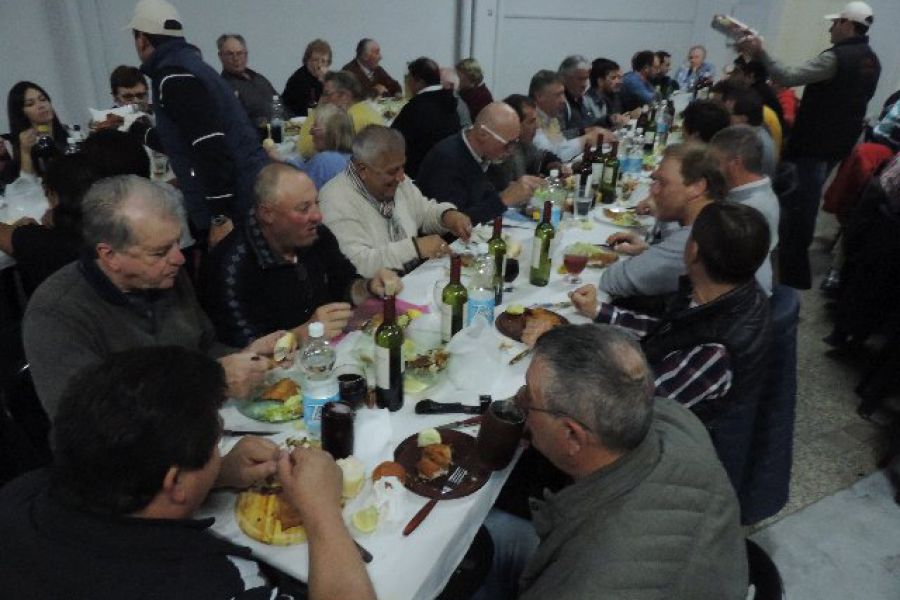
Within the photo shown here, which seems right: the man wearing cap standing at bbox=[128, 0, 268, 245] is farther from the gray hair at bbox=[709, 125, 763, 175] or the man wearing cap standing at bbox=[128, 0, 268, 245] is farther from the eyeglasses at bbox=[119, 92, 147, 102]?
the gray hair at bbox=[709, 125, 763, 175]

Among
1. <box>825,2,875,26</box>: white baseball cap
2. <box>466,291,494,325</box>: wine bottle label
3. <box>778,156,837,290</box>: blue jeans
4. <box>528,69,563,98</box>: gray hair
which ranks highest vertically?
<box>825,2,875,26</box>: white baseball cap

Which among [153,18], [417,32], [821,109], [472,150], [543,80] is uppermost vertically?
[153,18]

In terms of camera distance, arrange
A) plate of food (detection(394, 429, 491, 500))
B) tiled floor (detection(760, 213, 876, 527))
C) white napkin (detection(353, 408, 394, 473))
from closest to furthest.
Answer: plate of food (detection(394, 429, 491, 500)), white napkin (detection(353, 408, 394, 473)), tiled floor (detection(760, 213, 876, 527))

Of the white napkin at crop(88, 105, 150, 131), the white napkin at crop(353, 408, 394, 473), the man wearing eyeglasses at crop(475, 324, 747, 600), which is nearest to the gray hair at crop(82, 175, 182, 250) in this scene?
the white napkin at crop(353, 408, 394, 473)

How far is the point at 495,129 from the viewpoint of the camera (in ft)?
11.4

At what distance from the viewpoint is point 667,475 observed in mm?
1185

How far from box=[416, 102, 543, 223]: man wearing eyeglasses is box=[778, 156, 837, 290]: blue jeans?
2.27 metres

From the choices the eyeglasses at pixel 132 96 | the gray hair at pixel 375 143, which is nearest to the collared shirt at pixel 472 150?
the gray hair at pixel 375 143

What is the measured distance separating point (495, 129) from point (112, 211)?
2.31 metres

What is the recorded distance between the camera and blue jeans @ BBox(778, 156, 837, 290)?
4.64 m

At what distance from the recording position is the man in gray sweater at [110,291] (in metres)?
1.64

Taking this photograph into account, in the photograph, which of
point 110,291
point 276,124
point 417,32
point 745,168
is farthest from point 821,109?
point 110,291

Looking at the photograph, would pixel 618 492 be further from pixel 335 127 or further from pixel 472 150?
pixel 335 127

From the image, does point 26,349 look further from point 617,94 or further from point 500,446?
point 617,94
